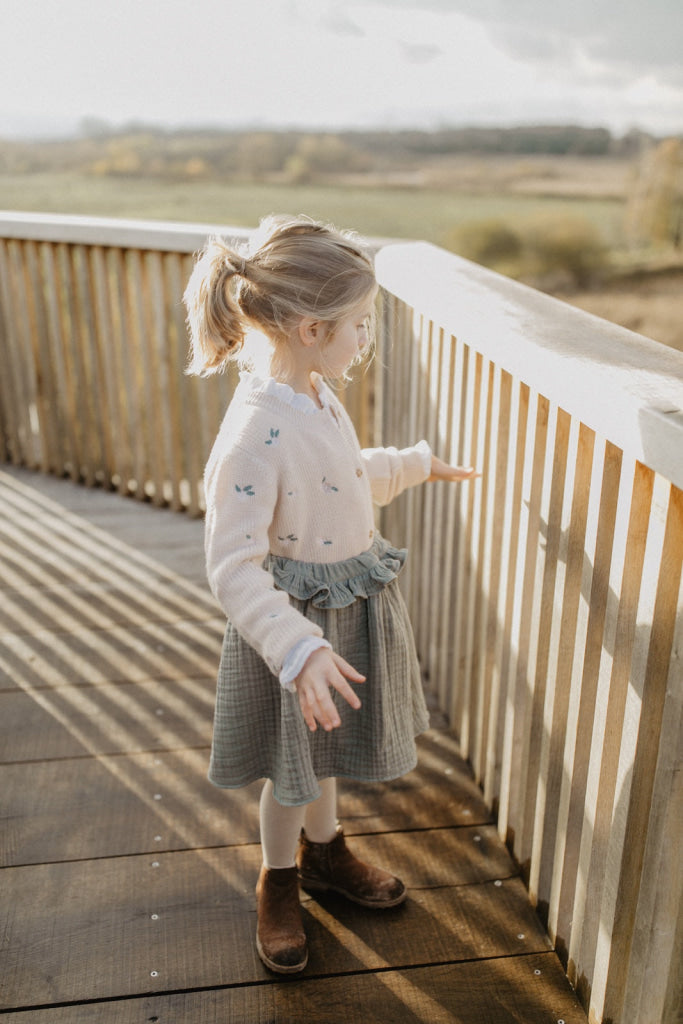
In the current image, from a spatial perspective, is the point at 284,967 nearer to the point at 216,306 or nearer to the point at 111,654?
the point at 216,306

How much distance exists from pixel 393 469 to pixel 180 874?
83cm

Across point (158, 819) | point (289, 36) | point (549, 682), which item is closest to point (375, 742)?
point (549, 682)

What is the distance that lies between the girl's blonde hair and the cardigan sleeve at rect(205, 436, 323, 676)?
20 centimetres

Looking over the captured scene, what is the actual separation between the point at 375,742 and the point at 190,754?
0.71 metres

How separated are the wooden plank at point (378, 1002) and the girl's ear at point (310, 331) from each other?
100 centimetres

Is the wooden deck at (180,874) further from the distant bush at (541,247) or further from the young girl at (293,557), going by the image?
the distant bush at (541,247)

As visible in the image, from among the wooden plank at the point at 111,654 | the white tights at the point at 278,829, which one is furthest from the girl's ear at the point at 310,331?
the wooden plank at the point at 111,654

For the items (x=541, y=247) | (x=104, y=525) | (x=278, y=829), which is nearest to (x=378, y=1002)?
(x=278, y=829)

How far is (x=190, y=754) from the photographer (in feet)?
6.75

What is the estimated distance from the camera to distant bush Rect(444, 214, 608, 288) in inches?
655

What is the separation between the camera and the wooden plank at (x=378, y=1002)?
139 cm

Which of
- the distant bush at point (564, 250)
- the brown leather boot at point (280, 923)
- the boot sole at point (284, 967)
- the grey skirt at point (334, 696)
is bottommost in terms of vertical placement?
the distant bush at point (564, 250)

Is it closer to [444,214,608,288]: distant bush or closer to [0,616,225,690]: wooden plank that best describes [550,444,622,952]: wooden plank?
[0,616,225,690]: wooden plank

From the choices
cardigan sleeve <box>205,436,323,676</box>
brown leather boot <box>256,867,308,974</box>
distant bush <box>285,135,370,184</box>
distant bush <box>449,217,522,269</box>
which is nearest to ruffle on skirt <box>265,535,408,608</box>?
cardigan sleeve <box>205,436,323,676</box>
